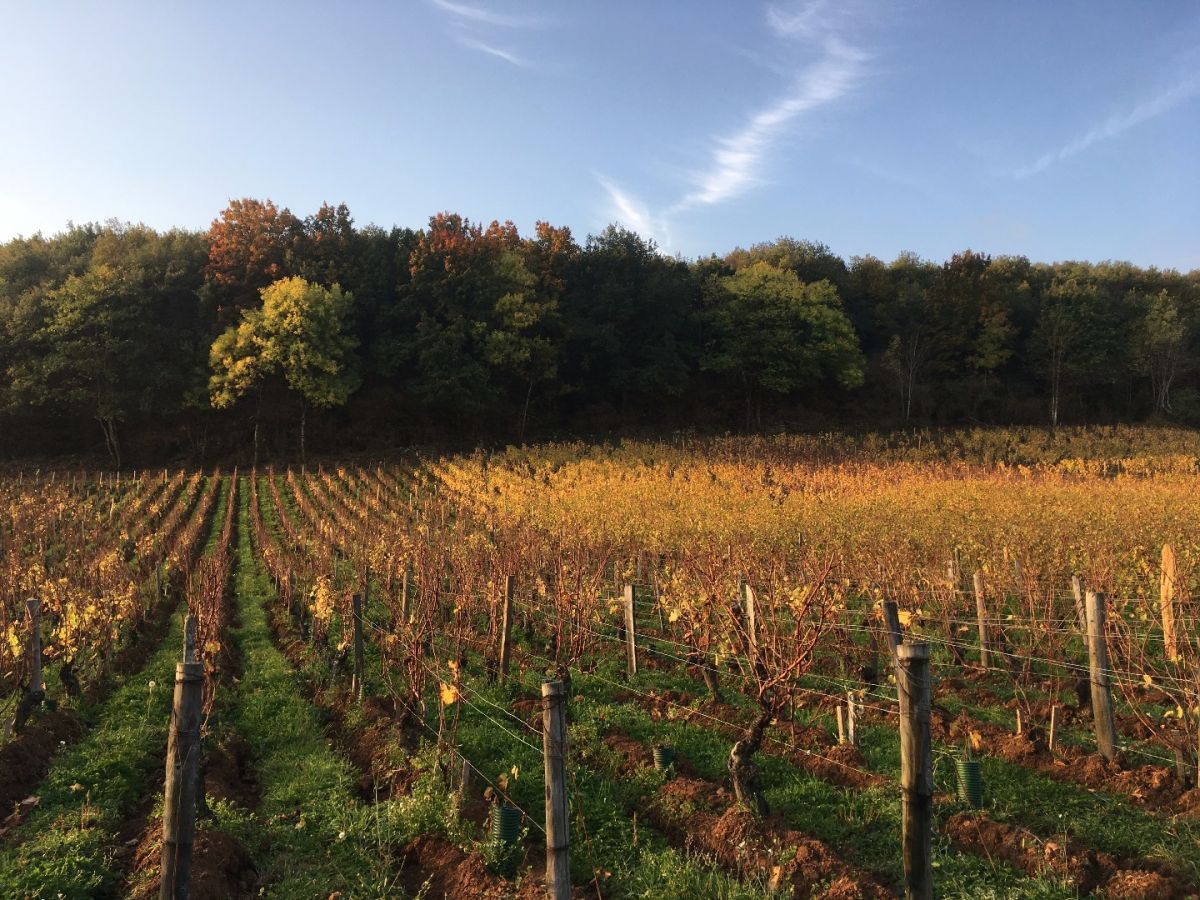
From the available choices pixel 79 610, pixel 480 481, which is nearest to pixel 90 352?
pixel 480 481

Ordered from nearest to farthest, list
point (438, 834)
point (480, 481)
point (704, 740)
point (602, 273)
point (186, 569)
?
point (438, 834) < point (704, 740) < point (186, 569) < point (480, 481) < point (602, 273)

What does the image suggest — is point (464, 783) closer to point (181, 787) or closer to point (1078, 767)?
point (181, 787)

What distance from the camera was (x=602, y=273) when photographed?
40.2 metres

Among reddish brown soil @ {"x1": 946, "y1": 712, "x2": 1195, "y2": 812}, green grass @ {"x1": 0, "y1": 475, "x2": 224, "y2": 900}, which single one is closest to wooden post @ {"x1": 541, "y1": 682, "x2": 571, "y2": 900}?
green grass @ {"x1": 0, "y1": 475, "x2": 224, "y2": 900}

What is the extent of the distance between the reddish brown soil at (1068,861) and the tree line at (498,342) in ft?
100

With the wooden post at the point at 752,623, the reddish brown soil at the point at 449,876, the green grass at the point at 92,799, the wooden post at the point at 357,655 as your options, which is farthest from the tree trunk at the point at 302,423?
the reddish brown soil at the point at 449,876

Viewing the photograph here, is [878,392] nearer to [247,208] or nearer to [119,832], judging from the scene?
[247,208]

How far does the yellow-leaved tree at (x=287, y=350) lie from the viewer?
30859 mm

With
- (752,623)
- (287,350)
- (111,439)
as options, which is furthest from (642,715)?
(111,439)

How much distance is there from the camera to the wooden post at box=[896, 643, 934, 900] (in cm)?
355

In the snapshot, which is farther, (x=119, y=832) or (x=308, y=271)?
(x=308, y=271)

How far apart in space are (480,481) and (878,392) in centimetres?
2944

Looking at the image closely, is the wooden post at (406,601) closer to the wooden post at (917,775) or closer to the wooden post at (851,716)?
the wooden post at (851,716)

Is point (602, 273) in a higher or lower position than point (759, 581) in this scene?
higher
